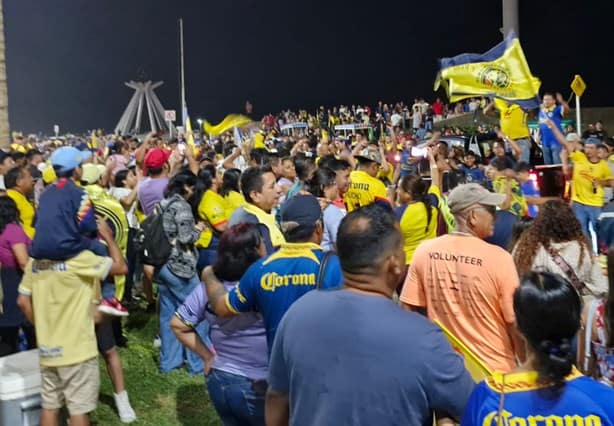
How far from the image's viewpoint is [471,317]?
12.6 feet

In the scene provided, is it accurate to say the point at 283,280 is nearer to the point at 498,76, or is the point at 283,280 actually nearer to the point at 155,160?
the point at 155,160

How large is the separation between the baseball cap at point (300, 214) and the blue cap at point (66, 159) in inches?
60.7

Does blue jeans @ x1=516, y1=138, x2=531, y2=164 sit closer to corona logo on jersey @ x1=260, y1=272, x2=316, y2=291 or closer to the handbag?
the handbag

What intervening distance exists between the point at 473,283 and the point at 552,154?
12.1 m

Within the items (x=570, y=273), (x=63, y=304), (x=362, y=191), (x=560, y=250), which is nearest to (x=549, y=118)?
(x=362, y=191)

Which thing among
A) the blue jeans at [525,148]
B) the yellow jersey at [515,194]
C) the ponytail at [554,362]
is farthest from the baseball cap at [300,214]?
the blue jeans at [525,148]

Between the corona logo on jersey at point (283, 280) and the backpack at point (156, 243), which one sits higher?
the corona logo on jersey at point (283, 280)

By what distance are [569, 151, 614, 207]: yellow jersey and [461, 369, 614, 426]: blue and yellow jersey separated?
26.9ft

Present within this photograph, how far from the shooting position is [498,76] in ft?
36.9

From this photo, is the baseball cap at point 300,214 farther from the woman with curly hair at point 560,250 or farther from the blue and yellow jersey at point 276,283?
the woman with curly hair at point 560,250

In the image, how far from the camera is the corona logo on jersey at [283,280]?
11.4 ft

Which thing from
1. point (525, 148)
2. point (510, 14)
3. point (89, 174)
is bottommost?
point (525, 148)

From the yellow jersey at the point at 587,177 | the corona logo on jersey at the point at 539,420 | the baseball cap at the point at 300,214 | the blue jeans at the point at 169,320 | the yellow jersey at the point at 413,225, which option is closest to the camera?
the corona logo on jersey at the point at 539,420

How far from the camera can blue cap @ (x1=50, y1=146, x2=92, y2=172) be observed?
453 centimetres
